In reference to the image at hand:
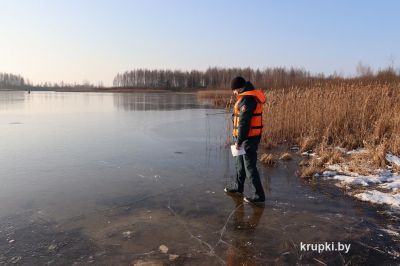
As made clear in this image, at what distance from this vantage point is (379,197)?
463 centimetres

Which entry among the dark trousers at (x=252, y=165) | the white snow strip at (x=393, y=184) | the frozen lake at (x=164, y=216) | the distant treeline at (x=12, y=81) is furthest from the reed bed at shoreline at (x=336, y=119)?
the distant treeline at (x=12, y=81)

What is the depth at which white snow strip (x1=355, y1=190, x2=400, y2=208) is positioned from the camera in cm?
445

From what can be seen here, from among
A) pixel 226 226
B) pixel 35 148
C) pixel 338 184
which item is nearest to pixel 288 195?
pixel 338 184

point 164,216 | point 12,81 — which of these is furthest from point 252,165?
point 12,81

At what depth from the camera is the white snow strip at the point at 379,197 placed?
4449mm

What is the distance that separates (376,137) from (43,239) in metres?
6.52

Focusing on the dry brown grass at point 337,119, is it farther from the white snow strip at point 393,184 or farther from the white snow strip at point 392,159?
the white snow strip at point 393,184

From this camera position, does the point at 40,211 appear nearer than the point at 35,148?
Yes

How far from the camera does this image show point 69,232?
362 centimetres

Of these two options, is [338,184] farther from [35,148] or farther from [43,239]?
[35,148]

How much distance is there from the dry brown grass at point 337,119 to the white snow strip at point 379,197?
1.81m

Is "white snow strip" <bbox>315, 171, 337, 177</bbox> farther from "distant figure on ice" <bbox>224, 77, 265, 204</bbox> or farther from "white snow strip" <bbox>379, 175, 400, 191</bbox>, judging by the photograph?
"distant figure on ice" <bbox>224, 77, 265, 204</bbox>

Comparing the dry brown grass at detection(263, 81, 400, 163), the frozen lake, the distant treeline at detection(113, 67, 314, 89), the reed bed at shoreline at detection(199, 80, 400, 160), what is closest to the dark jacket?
the frozen lake

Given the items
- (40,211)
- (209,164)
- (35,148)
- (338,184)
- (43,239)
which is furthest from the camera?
(35,148)
